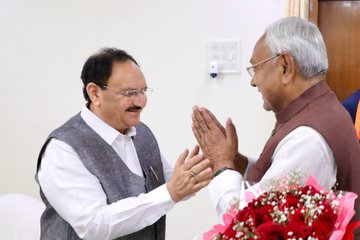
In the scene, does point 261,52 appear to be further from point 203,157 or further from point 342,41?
point 342,41

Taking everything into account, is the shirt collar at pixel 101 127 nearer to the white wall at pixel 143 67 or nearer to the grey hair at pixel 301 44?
the grey hair at pixel 301 44

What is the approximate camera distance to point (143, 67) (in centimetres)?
327

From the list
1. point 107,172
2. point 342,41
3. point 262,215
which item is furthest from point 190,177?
point 342,41

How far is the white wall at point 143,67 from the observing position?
3180 mm

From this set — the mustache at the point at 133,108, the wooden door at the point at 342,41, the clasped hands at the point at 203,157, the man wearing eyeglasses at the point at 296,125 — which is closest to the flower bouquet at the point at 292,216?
the man wearing eyeglasses at the point at 296,125

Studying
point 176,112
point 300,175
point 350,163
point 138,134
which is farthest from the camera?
point 176,112

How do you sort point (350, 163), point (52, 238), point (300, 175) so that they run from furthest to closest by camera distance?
point (52, 238), point (350, 163), point (300, 175)

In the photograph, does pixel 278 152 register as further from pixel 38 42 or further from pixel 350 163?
pixel 38 42

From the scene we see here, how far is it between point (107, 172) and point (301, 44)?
0.77 m

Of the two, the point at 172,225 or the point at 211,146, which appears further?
the point at 172,225

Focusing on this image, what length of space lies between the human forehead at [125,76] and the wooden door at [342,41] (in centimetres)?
229

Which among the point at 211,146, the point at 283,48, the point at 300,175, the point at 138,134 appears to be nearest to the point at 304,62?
the point at 283,48

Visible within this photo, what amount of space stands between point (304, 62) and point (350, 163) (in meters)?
0.32

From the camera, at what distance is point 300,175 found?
915 mm
